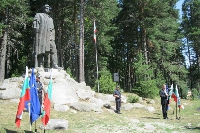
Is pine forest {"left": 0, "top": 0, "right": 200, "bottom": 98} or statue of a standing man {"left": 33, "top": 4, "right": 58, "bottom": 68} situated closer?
statue of a standing man {"left": 33, "top": 4, "right": 58, "bottom": 68}

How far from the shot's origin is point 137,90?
73.9ft

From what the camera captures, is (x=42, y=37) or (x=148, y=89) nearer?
(x=42, y=37)

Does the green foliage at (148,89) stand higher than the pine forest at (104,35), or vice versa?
the pine forest at (104,35)

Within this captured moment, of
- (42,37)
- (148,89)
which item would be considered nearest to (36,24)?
(42,37)

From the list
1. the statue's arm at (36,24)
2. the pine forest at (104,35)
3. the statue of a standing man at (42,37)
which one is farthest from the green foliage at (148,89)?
the statue's arm at (36,24)

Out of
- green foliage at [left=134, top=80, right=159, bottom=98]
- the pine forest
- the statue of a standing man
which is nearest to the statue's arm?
the statue of a standing man

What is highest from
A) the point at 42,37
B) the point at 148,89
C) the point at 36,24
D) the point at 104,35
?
the point at 104,35

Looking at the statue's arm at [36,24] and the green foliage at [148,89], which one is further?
the green foliage at [148,89]

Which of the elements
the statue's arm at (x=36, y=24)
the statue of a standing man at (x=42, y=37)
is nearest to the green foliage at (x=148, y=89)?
the statue of a standing man at (x=42, y=37)

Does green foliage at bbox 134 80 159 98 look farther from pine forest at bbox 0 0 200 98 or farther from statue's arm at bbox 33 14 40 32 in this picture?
statue's arm at bbox 33 14 40 32

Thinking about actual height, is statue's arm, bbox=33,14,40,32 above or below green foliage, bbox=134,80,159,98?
above

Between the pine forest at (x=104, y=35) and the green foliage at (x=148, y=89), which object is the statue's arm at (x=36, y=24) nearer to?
the pine forest at (x=104, y=35)

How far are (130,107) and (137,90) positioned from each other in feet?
18.8

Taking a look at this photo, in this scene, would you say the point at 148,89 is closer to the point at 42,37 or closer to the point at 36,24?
the point at 42,37
